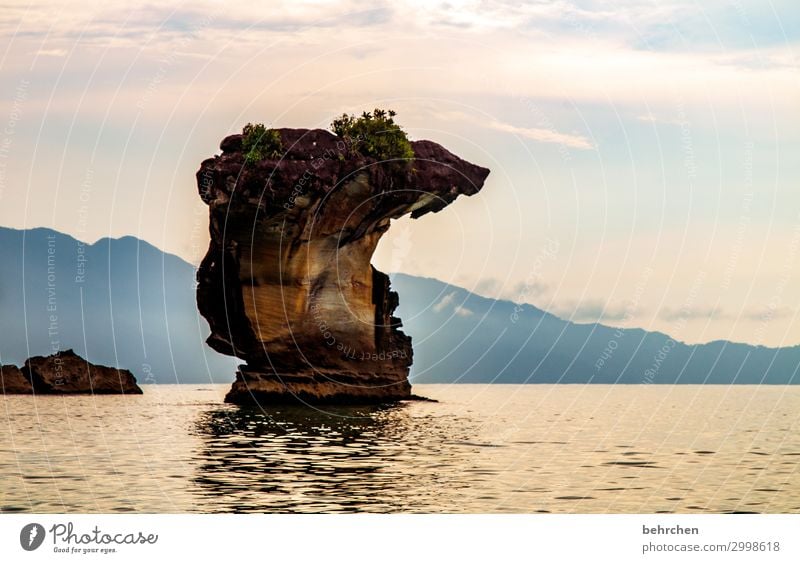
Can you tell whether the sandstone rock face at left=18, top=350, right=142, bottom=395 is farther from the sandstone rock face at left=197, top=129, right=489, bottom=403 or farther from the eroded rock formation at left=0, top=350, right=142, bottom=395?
the sandstone rock face at left=197, top=129, right=489, bottom=403

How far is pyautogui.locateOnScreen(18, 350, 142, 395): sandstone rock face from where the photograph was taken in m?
111

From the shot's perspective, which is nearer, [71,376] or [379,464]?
[379,464]

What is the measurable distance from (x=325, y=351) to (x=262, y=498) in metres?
42.5

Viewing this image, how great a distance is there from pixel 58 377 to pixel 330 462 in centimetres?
7178

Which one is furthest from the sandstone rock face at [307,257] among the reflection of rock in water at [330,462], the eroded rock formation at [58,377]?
the eroded rock formation at [58,377]

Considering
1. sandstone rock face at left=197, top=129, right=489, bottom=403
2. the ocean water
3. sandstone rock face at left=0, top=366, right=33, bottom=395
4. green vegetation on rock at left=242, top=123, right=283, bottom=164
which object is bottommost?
the ocean water

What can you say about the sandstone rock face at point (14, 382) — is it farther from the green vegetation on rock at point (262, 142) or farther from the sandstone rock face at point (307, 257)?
the green vegetation on rock at point (262, 142)

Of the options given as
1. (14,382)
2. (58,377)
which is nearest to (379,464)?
(58,377)

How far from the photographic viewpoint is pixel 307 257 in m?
77.9

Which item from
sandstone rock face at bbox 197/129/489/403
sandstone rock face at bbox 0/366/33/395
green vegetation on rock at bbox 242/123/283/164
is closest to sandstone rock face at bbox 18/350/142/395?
sandstone rock face at bbox 0/366/33/395

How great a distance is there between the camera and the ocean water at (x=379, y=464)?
120 feet

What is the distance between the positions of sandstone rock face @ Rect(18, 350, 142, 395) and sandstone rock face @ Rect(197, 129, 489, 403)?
111ft

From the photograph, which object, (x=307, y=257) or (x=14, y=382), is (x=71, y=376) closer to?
(x=14, y=382)

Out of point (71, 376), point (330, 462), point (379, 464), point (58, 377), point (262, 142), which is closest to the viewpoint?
point (379, 464)
